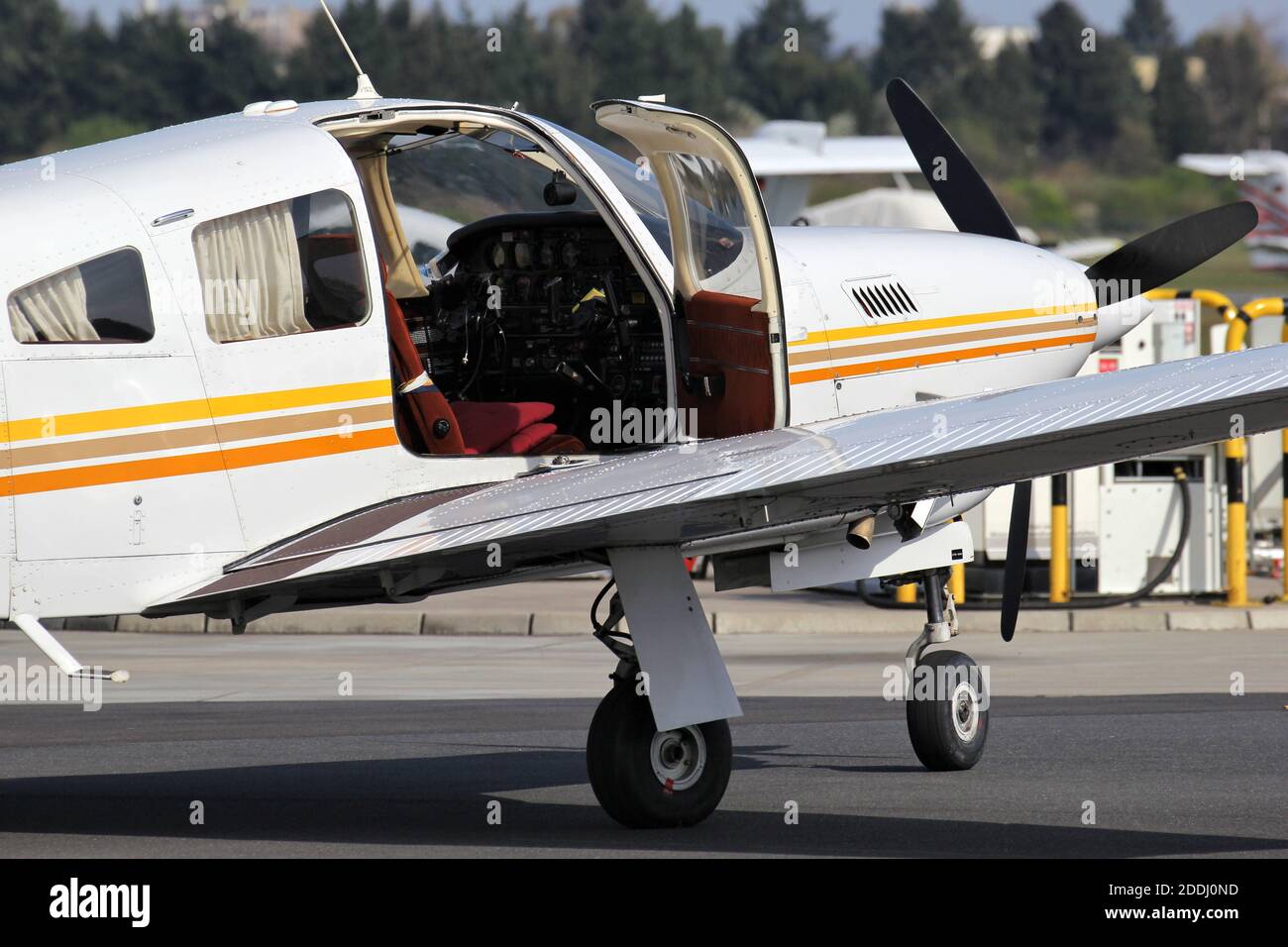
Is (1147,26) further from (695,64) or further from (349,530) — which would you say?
(349,530)

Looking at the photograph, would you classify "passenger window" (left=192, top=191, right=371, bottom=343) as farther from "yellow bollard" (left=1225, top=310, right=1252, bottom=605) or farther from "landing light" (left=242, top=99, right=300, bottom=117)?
"yellow bollard" (left=1225, top=310, right=1252, bottom=605)

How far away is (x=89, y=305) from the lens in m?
6.84

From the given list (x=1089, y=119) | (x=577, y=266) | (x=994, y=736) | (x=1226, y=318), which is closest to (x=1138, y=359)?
(x=1226, y=318)

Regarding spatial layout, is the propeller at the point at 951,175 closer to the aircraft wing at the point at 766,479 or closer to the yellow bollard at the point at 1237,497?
the aircraft wing at the point at 766,479

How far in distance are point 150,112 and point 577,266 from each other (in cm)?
6898

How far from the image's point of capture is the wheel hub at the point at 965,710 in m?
9.35

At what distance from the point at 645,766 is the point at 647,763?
2cm

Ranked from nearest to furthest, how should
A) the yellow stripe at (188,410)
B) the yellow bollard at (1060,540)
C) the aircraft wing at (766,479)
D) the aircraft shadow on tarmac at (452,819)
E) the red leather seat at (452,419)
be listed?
Answer: 1. the aircraft wing at (766,479)
2. the yellow stripe at (188,410)
3. the aircraft shadow on tarmac at (452,819)
4. the red leather seat at (452,419)
5. the yellow bollard at (1060,540)

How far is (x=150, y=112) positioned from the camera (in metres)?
73.8

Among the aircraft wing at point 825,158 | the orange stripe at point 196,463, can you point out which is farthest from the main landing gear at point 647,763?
the aircraft wing at point 825,158

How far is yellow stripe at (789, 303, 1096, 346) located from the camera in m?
8.52

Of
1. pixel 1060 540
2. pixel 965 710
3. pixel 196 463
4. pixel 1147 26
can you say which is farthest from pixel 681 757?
pixel 1147 26

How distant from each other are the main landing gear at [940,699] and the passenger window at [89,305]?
4.18 meters
